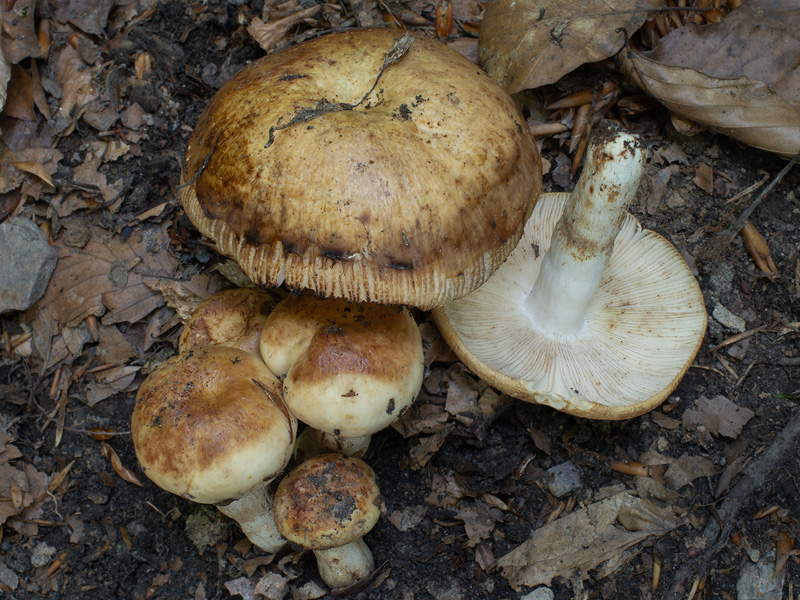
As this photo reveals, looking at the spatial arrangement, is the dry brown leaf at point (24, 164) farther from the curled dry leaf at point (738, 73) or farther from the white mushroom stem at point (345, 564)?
the curled dry leaf at point (738, 73)

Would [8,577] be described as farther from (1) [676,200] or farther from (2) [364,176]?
(1) [676,200]

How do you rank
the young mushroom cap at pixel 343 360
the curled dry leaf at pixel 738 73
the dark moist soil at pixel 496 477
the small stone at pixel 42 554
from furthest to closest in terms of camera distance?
the curled dry leaf at pixel 738 73, the small stone at pixel 42 554, the dark moist soil at pixel 496 477, the young mushroom cap at pixel 343 360

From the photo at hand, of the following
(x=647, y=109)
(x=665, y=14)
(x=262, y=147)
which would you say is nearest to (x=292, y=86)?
(x=262, y=147)

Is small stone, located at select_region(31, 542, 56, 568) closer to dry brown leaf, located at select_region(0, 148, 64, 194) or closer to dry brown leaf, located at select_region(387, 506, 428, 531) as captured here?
dry brown leaf, located at select_region(387, 506, 428, 531)

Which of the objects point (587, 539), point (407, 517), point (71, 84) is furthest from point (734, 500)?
point (71, 84)

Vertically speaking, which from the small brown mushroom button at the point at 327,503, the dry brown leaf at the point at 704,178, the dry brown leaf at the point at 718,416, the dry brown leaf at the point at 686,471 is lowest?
the dry brown leaf at the point at 686,471

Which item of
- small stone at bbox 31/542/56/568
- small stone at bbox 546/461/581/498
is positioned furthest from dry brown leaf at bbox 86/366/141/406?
small stone at bbox 546/461/581/498

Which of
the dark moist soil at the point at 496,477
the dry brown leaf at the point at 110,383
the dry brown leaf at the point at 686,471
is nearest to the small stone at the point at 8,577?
the dark moist soil at the point at 496,477
